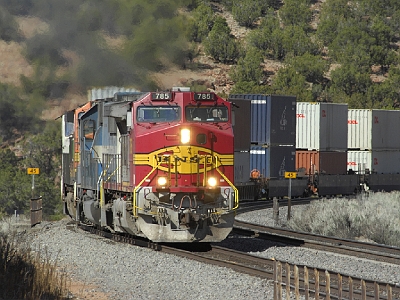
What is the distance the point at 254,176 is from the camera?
114 feet

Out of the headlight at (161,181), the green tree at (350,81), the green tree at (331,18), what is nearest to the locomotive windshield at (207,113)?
the headlight at (161,181)

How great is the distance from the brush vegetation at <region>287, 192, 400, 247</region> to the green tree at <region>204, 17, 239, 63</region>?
48183mm

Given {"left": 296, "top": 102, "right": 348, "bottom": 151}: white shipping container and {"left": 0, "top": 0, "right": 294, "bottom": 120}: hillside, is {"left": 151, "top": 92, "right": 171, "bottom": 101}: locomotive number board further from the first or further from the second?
{"left": 296, "top": 102, "right": 348, "bottom": 151}: white shipping container

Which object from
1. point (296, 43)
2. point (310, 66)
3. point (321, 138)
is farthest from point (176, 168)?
point (296, 43)

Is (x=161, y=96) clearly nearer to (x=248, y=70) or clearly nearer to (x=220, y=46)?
(x=248, y=70)

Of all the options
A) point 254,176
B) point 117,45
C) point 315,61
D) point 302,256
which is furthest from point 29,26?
point 315,61

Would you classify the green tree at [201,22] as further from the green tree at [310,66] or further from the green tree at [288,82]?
the green tree at [310,66]

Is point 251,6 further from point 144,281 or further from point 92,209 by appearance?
point 144,281

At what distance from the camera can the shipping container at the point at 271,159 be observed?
3428 centimetres

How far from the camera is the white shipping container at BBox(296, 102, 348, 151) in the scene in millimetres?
37656

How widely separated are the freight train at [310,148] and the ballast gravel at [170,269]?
482 inches

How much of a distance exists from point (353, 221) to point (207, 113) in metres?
7.47

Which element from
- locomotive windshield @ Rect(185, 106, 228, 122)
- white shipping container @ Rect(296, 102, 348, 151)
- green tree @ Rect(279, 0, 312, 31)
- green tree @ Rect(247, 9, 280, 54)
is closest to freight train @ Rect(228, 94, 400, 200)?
white shipping container @ Rect(296, 102, 348, 151)

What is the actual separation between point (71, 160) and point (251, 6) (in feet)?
214
